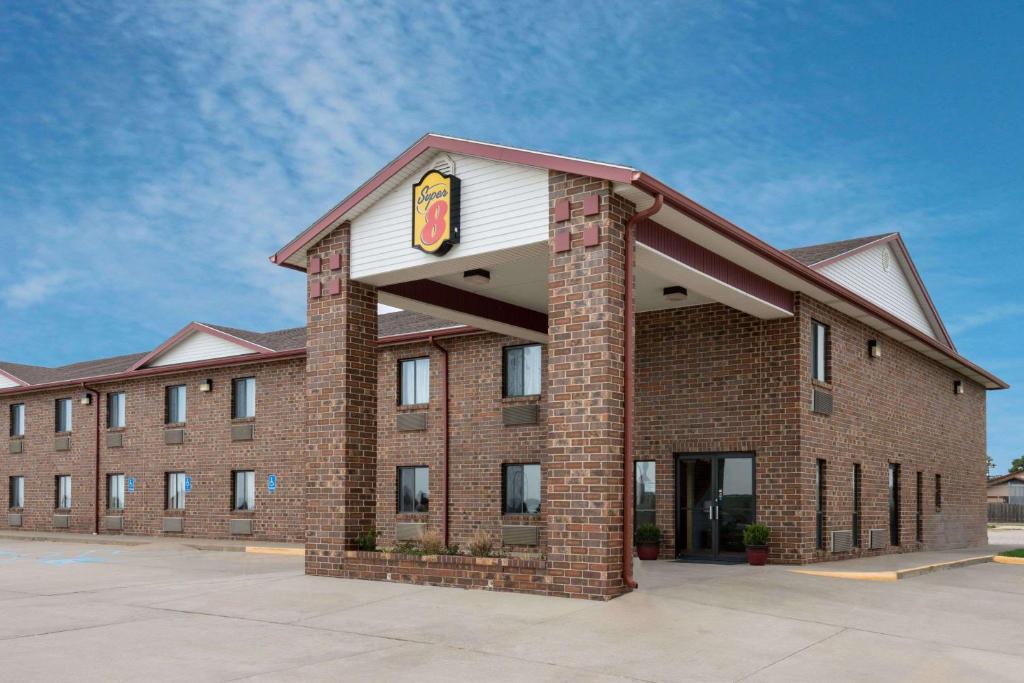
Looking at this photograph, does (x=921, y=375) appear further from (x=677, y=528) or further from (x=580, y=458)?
(x=580, y=458)

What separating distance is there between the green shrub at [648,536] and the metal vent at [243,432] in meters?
12.8

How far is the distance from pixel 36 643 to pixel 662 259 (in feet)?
30.6

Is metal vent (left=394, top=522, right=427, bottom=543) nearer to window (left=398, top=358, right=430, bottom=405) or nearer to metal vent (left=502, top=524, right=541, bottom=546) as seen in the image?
metal vent (left=502, top=524, right=541, bottom=546)

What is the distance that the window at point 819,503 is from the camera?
1865 centimetres

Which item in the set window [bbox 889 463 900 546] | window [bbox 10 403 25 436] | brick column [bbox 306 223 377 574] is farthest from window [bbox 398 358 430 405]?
window [bbox 10 403 25 436]

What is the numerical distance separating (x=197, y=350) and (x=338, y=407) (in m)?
15.5

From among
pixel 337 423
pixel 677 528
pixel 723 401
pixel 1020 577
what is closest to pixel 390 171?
pixel 337 423

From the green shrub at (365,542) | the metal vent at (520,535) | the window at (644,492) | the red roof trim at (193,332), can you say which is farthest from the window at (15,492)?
the window at (644,492)

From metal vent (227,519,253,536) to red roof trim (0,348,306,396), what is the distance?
4357 millimetres

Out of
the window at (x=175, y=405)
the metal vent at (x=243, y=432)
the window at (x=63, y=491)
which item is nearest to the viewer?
the metal vent at (x=243, y=432)

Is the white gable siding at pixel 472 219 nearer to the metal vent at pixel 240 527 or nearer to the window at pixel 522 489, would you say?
the window at pixel 522 489

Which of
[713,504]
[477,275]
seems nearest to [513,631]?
[477,275]

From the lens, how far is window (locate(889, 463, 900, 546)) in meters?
22.9

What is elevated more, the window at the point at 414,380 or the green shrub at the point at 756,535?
the window at the point at 414,380
